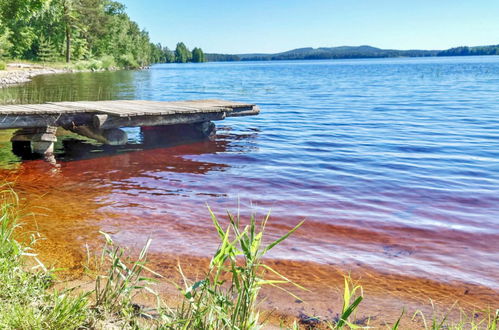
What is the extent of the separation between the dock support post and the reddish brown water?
370 mm

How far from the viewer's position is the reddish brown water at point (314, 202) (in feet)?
14.1

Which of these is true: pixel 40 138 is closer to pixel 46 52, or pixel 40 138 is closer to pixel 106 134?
pixel 106 134

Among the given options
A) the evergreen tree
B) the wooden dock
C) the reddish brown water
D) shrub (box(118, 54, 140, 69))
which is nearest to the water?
the reddish brown water

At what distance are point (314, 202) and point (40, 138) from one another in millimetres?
5675

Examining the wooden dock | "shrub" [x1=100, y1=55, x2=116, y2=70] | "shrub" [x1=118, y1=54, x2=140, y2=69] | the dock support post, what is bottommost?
the dock support post

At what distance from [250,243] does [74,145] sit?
9458 mm

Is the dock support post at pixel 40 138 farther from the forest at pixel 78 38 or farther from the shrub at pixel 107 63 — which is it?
the shrub at pixel 107 63

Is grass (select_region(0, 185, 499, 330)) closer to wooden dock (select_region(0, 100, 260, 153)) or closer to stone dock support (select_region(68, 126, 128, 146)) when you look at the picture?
wooden dock (select_region(0, 100, 260, 153))

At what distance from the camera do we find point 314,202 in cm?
668

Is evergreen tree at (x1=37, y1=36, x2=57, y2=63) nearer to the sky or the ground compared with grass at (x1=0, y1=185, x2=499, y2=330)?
nearer to the sky

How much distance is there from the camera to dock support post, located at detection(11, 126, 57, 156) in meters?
8.91

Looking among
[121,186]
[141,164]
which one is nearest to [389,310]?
[121,186]

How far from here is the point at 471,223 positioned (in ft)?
19.1

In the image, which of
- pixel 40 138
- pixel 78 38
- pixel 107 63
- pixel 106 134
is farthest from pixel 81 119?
pixel 78 38
